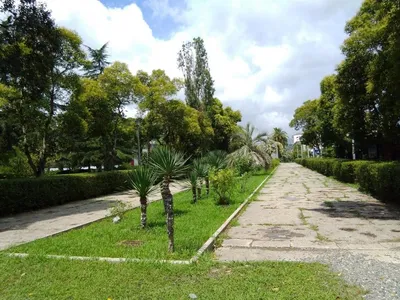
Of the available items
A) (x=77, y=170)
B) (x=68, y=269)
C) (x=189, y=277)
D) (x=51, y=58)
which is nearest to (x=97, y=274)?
(x=68, y=269)

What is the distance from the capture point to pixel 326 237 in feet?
21.6

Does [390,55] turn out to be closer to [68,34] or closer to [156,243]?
[156,243]

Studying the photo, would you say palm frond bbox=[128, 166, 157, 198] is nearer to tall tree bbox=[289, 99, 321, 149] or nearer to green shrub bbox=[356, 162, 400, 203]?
green shrub bbox=[356, 162, 400, 203]

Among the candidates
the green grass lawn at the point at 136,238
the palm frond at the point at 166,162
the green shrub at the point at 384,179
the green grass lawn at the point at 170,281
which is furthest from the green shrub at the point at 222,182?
the green grass lawn at the point at 170,281

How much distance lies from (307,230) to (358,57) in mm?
6712

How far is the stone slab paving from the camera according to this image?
16.0ft

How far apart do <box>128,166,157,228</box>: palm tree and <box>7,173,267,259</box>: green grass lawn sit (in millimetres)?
401

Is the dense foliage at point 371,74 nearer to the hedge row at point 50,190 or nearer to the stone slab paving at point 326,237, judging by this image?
the stone slab paving at point 326,237

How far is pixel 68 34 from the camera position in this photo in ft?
47.1

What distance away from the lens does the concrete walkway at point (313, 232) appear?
18.1ft

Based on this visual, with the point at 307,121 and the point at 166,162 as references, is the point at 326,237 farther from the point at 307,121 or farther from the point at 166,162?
the point at 307,121

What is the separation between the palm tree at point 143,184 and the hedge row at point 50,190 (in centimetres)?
560

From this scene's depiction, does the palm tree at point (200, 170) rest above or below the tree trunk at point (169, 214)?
above

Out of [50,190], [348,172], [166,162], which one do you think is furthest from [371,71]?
[50,190]
